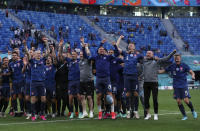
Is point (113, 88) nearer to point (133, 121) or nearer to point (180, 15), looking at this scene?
point (133, 121)

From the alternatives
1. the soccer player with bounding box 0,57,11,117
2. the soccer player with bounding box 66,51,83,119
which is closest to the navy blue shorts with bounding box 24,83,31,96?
the soccer player with bounding box 0,57,11,117

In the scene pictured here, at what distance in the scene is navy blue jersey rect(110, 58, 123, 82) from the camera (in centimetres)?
1600

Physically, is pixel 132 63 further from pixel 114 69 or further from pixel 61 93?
pixel 61 93

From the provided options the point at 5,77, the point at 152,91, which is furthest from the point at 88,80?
the point at 5,77

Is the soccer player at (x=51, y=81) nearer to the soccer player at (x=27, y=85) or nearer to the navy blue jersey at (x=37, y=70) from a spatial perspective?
the soccer player at (x=27, y=85)

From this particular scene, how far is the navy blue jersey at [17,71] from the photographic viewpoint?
667 inches

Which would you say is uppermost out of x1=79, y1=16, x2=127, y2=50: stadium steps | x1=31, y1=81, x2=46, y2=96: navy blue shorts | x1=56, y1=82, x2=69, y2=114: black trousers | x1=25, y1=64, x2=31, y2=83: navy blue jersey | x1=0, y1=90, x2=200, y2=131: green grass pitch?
x1=79, y1=16, x2=127, y2=50: stadium steps

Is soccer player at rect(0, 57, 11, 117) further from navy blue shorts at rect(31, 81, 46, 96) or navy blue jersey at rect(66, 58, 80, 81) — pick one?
navy blue jersey at rect(66, 58, 80, 81)

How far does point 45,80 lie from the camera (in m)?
16.7

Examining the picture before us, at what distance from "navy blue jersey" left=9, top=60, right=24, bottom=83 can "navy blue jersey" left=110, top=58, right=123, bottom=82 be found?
3.58 meters

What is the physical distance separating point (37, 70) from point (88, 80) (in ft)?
6.27

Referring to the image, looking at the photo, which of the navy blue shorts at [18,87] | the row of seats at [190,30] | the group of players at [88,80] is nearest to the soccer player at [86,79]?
the group of players at [88,80]

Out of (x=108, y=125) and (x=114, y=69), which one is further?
(x=114, y=69)

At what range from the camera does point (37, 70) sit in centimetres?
1548
